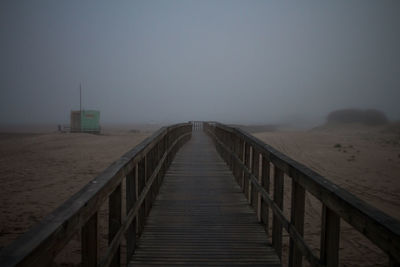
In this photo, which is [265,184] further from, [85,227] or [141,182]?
[85,227]

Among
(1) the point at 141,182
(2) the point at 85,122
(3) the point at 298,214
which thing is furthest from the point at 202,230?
(2) the point at 85,122

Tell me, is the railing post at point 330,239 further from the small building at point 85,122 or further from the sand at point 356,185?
the small building at point 85,122

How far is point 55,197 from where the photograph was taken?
7.55 metres

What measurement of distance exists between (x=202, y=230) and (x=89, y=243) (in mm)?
2255

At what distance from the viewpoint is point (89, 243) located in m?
1.78

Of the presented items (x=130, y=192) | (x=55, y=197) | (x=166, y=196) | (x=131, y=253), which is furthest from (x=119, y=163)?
(x=55, y=197)

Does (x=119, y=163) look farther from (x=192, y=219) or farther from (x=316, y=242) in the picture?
(x=316, y=242)

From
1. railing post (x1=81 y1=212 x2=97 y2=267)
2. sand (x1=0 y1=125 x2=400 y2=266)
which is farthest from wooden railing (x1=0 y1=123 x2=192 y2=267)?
sand (x1=0 y1=125 x2=400 y2=266)

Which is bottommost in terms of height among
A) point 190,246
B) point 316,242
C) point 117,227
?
point 316,242

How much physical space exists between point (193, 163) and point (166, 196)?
145 inches

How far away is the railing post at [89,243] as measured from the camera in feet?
5.74

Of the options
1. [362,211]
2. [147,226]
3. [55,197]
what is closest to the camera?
[362,211]

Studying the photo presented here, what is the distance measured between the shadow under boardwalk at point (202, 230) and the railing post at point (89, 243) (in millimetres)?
1269

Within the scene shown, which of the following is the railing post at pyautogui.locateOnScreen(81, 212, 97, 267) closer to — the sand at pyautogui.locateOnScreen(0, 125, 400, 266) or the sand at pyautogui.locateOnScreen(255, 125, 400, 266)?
the sand at pyautogui.locateOnScreen(0, 125, 400, 266)
